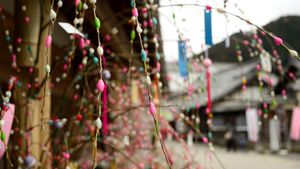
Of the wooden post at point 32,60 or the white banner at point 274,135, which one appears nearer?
the wooden post at point 32,60

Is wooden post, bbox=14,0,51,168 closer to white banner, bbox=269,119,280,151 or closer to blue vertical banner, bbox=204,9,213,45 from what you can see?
blue vertical banner, bbox=204,9,213,45

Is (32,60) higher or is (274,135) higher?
(32,60)

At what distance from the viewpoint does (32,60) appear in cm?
156

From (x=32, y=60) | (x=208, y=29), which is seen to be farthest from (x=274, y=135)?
(x=32, y=60)

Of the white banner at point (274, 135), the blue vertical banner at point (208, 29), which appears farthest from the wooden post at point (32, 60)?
the white banner at point (274, 135)

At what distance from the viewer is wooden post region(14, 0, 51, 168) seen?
1.52 metres

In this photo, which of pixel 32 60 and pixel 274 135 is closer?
pixel 32 60

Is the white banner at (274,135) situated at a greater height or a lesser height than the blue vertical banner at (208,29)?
lesser

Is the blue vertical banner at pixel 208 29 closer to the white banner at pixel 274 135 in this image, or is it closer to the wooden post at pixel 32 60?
the wooden post at pixel 32 60

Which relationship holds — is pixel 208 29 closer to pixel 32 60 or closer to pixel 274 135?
pixel 32 60

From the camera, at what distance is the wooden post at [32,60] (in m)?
1.52

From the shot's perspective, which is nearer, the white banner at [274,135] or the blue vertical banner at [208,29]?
the blue vertical banner at [208,29]

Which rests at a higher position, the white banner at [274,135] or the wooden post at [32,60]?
the wooden post at [32,60]

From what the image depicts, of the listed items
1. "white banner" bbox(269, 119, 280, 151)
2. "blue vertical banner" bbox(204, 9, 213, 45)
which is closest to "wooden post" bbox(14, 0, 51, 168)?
"blue vertical banner" bbox(204, 9, 213, 45)
